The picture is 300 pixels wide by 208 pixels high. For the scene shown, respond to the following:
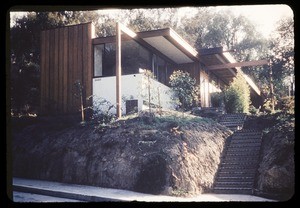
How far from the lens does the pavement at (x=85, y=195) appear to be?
24.8 ft

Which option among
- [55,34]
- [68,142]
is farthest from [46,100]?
[68,142]

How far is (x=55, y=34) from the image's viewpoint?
13.9 meters

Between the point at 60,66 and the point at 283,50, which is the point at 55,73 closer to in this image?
the point at 60,66

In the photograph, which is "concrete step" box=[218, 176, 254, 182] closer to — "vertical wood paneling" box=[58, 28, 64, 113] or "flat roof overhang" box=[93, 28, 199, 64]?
"flat roof overhang" box=[93, 28, 199, 64]

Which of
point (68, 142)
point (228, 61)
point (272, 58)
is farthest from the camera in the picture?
point (228, 61)

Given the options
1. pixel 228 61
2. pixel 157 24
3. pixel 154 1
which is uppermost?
pixel 157 24

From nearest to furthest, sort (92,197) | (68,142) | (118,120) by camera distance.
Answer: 1. (92,197)
2. (68,142)
3. (118,120)

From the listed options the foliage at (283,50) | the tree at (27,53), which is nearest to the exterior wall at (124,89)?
the tree at (27,53)

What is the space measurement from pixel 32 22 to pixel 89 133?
8814 millimetres

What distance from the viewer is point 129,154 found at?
9242mm

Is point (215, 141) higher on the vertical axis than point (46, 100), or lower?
lower

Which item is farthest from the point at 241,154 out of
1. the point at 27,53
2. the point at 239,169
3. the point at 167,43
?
the point at 27,53

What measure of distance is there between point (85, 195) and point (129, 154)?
6.44 ft
